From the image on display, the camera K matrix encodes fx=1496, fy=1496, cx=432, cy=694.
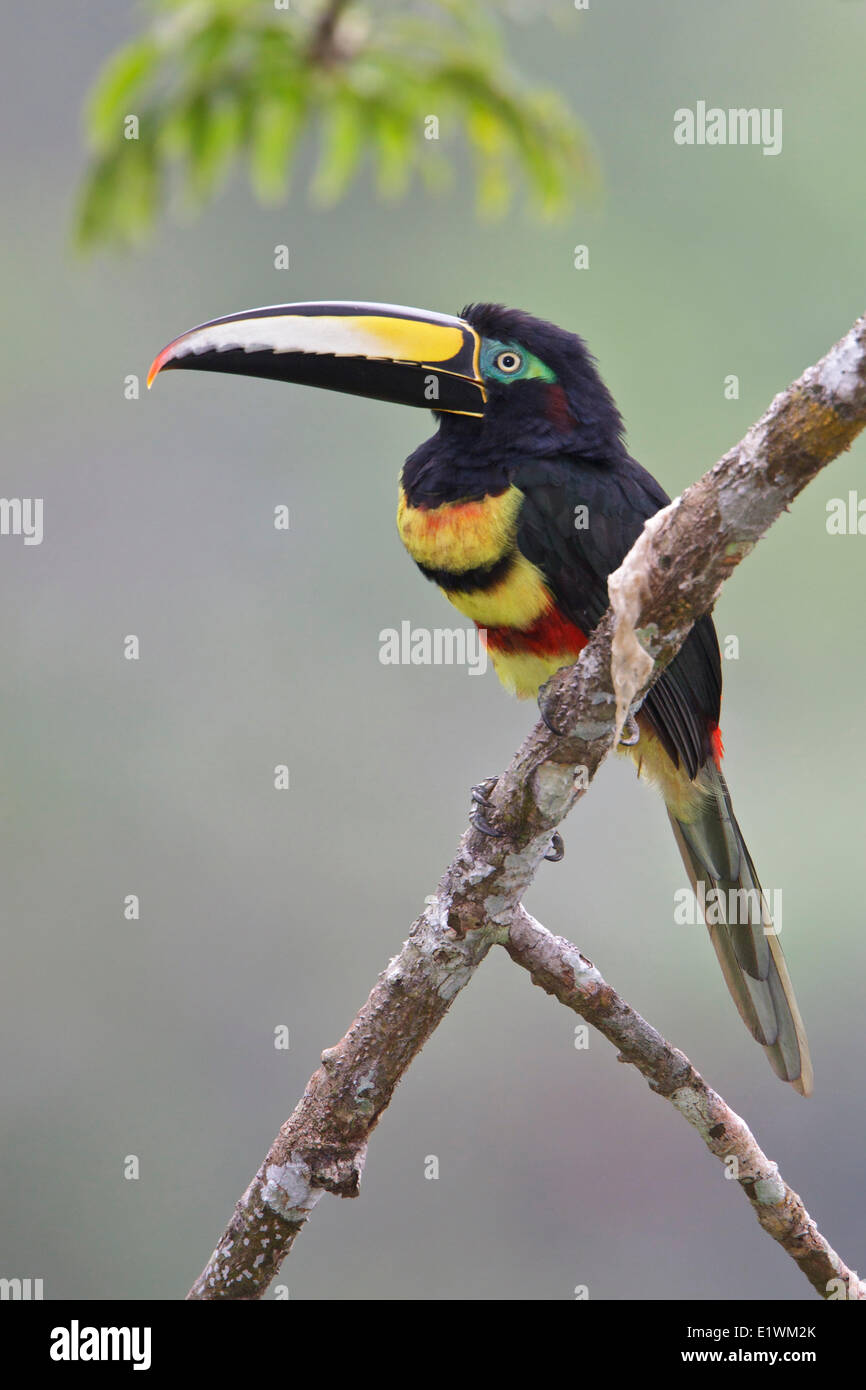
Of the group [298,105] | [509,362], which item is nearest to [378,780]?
[509,362]

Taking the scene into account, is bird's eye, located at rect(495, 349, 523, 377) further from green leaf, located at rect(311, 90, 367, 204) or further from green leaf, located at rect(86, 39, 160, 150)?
green leaf, located at rect(86, 39, 160, 150)

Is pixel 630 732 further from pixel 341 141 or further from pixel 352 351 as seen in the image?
pixel 341 141

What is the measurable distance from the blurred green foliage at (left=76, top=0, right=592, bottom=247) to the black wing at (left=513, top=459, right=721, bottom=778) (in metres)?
0.75

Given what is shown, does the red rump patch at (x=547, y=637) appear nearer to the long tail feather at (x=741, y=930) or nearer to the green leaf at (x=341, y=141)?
the long tail feather at (x=741, y=930)

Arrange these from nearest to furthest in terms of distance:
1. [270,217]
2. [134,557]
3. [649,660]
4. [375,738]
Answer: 1. [649,660]
2. [375,738]
3. [134,557]
4. [270,217]

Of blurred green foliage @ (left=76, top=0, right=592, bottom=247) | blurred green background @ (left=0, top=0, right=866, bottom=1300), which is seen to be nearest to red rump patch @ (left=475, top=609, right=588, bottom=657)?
blurred green foliage @ (left=76, top=0, right=592, bottom=247)

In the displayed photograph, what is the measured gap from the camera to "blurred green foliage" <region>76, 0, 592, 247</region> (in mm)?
2158

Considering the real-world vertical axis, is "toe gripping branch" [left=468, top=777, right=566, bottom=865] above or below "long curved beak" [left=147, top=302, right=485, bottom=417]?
below

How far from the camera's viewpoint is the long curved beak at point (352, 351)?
286 cm

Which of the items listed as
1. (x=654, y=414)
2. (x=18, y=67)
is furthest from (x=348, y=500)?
(x=18, y=67)

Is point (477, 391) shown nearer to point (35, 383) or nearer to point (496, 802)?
point (496, 802)

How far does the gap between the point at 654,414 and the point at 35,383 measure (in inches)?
298

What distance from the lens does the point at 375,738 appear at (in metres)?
12.1

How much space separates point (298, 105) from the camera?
2.17 m
